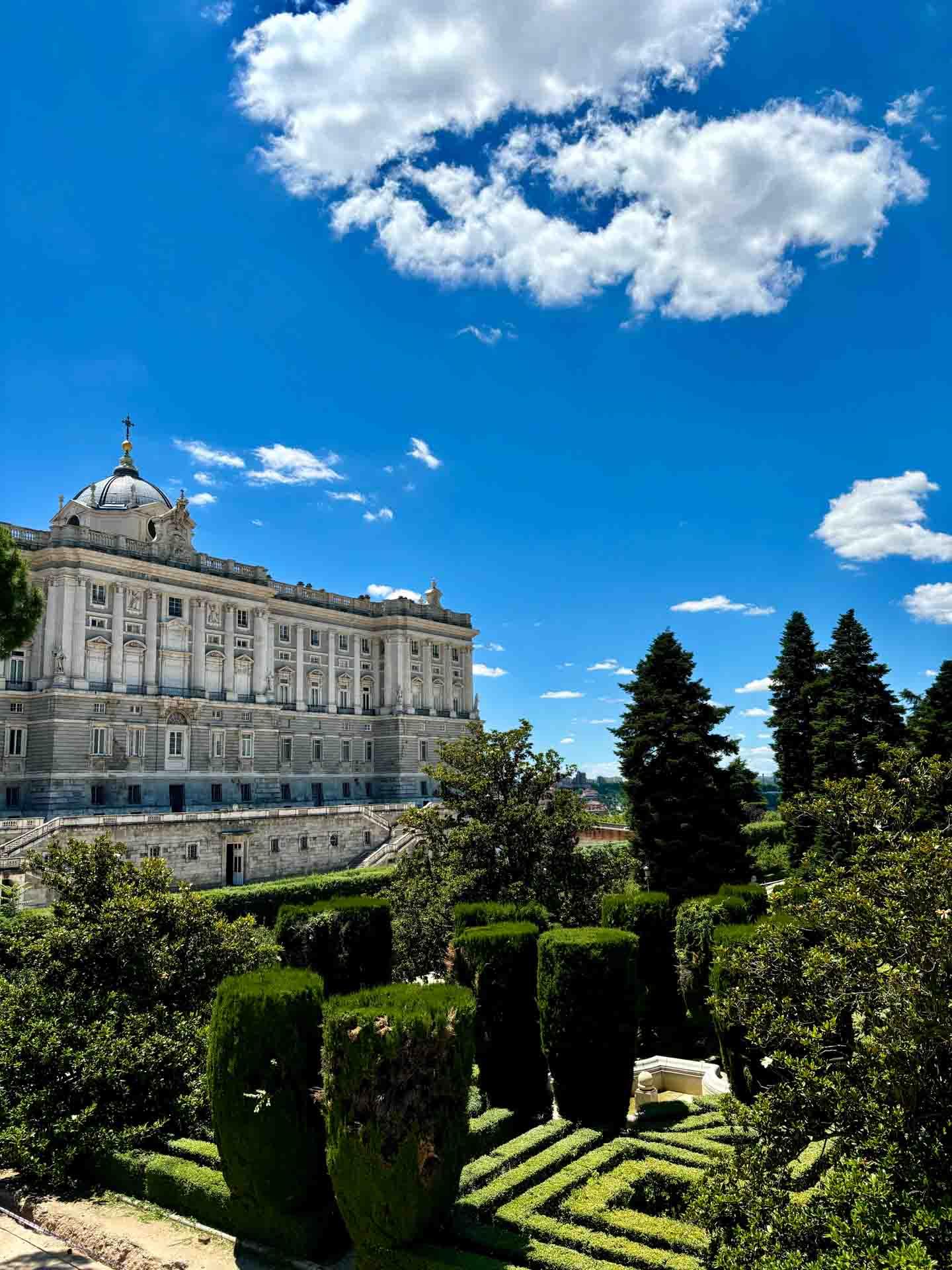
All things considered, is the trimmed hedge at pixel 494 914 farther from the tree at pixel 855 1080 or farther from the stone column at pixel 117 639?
the stone column at pixel 117 639

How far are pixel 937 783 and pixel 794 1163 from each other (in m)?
5.12

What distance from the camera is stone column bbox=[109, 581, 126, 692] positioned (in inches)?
1897

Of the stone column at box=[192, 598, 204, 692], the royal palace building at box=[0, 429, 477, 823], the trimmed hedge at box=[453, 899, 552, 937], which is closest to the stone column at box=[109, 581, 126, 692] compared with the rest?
the royal palace building at box=[0, 429, 477, 823]

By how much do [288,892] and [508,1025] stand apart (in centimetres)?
2250

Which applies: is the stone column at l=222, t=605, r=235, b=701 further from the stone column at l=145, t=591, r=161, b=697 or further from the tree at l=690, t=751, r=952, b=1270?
the tree at l=690, t=751, r=952, b=1270

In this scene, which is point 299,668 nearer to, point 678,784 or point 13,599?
point 678,784

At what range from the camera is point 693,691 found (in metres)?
32.0

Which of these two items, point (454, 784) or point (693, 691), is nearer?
point (454, 784)

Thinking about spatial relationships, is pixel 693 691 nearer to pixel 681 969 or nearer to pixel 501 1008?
pixel 681 969

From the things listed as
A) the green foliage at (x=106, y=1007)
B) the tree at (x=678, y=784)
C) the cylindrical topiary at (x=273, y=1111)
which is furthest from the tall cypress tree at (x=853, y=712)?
the cylindrical topiary at (x=273, y=1111)

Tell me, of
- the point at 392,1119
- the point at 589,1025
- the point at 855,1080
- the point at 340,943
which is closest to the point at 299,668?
the point at 340,943

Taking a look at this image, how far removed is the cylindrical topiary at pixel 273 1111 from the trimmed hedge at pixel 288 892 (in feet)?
64.5

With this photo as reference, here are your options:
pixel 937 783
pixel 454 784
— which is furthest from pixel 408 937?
pixel 937 783

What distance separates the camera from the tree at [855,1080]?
627 centimetres
